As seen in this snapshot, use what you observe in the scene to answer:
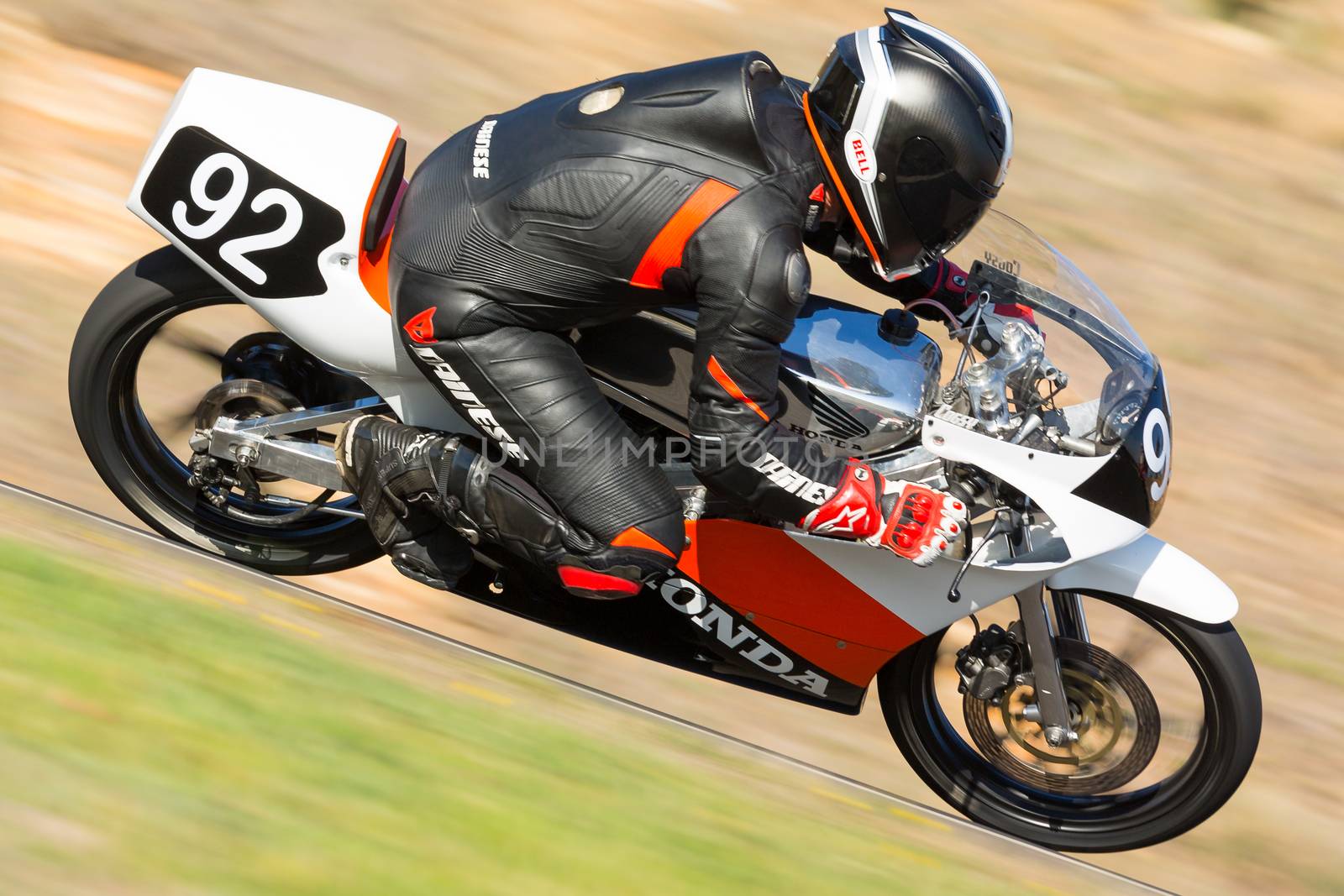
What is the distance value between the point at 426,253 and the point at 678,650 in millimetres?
1391

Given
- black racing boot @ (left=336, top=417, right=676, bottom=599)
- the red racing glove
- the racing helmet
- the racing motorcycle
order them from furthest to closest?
1. black racing boot @ (left=336, top=417, right=676, bottom=599)
2. the racing motorcycle
3. the red racing glove
4. the racing helmet

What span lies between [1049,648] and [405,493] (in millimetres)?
1854

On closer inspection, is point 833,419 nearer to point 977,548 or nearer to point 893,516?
point 893,516

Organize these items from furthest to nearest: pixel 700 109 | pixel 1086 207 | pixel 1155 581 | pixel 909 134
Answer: pixel 1086 207
pixel 1155 581
pixel 700 109
pixel 909 134

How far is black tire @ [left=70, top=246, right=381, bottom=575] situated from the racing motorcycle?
0.04 ft

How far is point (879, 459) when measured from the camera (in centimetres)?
358

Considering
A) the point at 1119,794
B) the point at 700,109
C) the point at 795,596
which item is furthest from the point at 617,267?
the point at 1119,794

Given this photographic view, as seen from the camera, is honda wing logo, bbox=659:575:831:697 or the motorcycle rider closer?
the motorcycle rider

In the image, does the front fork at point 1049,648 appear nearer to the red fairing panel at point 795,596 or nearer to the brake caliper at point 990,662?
the brake caliper at point 990,662

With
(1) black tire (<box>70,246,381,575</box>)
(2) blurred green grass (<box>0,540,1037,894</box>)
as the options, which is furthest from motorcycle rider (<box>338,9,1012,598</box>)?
(1) black tire (<box>70,246,381,575</box>)

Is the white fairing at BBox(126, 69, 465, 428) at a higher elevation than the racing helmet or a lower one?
lower

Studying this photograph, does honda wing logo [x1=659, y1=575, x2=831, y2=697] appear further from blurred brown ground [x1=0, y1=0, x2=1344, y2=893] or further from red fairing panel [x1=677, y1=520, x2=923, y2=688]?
blurred brown ground [x1=0, y1=0, x2=1344, y2=893]

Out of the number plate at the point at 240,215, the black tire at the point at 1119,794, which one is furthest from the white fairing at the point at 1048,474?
the number plate at the point at 240,215

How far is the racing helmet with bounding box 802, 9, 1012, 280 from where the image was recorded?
309cm
